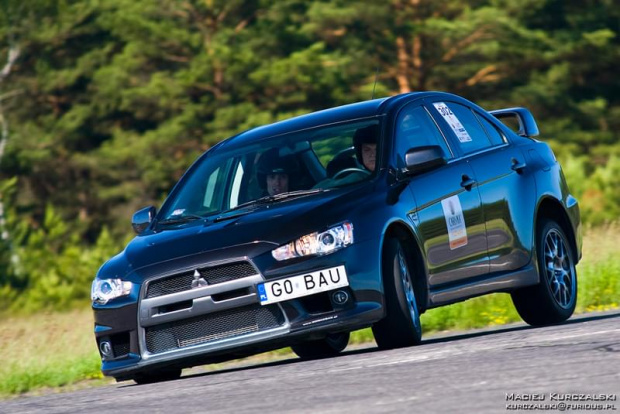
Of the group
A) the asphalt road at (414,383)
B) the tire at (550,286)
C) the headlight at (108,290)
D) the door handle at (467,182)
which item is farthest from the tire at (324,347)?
the headlight at (108,290)

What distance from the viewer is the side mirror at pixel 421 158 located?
8.83 m

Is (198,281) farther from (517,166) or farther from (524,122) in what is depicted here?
(524,122)

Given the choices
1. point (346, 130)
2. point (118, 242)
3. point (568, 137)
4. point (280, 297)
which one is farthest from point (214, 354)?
point (118, 242)

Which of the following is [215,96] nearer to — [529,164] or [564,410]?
[529,164]

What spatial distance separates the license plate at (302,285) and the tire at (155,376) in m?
1.01

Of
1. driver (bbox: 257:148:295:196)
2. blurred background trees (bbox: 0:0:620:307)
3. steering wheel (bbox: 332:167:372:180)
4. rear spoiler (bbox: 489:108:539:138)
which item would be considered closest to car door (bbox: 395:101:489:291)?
steering wheel (bbox: 332:167:372:180)

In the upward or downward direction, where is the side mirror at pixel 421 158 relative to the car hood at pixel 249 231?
upward

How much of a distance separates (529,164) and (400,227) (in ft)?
6.61

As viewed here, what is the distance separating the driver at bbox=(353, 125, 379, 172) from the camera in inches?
355

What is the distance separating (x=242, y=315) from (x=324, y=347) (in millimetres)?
2571

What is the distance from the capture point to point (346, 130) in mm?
9383

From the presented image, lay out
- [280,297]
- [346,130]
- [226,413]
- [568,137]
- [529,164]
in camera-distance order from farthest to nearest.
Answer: [568,137]
[529,164]
[346,130]
[280,297]
[226,413]

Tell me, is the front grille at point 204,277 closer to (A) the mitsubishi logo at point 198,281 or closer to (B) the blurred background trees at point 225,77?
(A) the mitsubishi logo at point 198,281

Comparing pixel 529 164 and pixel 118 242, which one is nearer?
pixel 529 164
